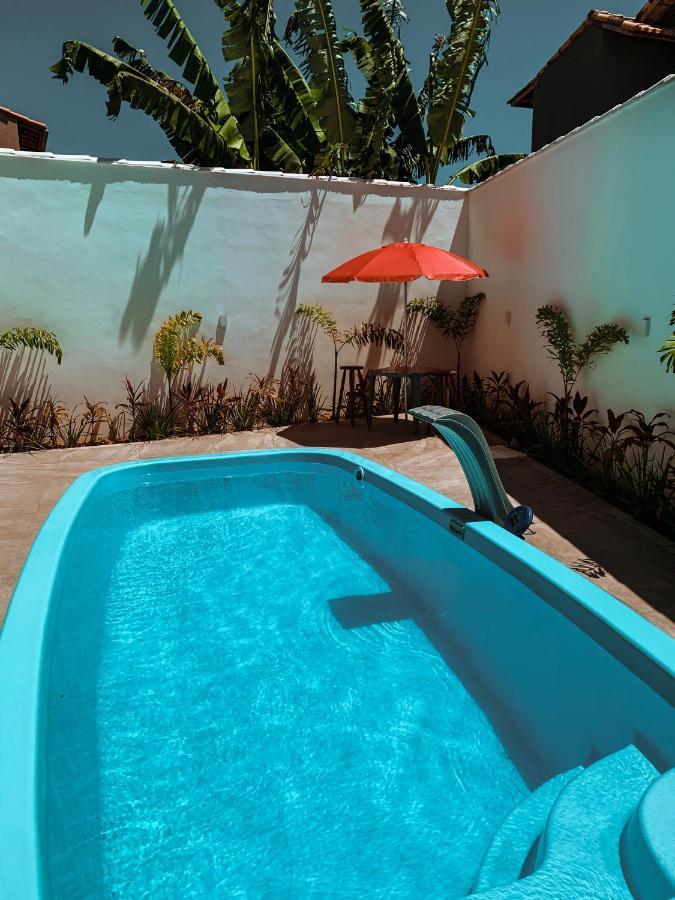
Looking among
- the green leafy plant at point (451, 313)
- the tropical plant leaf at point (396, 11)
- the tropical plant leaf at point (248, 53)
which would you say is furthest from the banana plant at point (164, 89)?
the green leafy plant at point (451, 313)

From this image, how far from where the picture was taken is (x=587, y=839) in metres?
1.92

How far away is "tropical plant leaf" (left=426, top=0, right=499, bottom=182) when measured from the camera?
9.70 metres

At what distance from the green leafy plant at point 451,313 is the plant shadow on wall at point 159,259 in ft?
11.4

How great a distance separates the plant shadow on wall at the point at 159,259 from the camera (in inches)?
324

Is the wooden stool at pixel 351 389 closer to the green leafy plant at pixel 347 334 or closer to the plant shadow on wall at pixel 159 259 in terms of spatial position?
the green leafy plant at pixel 347 334

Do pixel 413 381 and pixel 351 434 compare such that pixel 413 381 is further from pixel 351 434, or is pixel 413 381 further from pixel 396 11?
pixel 396 11

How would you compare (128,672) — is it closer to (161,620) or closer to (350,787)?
(161,620)

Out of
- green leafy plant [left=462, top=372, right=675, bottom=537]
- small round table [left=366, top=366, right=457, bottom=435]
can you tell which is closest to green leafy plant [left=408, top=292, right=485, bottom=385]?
small round table [left=366, top=366, right=457, bottom=435]

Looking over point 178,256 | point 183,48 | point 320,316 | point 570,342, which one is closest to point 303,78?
point 183,48

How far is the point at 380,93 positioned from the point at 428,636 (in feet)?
34.5

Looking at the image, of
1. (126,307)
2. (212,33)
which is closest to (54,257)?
(126,307)

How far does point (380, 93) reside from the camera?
36.4 feet

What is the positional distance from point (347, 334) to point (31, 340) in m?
4.32

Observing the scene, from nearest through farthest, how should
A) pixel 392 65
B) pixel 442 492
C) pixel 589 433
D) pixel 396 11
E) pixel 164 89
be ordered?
1. pixel 442 492
2. pixel 589 433
3. pixel 392 65
4. pixel 164 89
5. pixel 396 11
